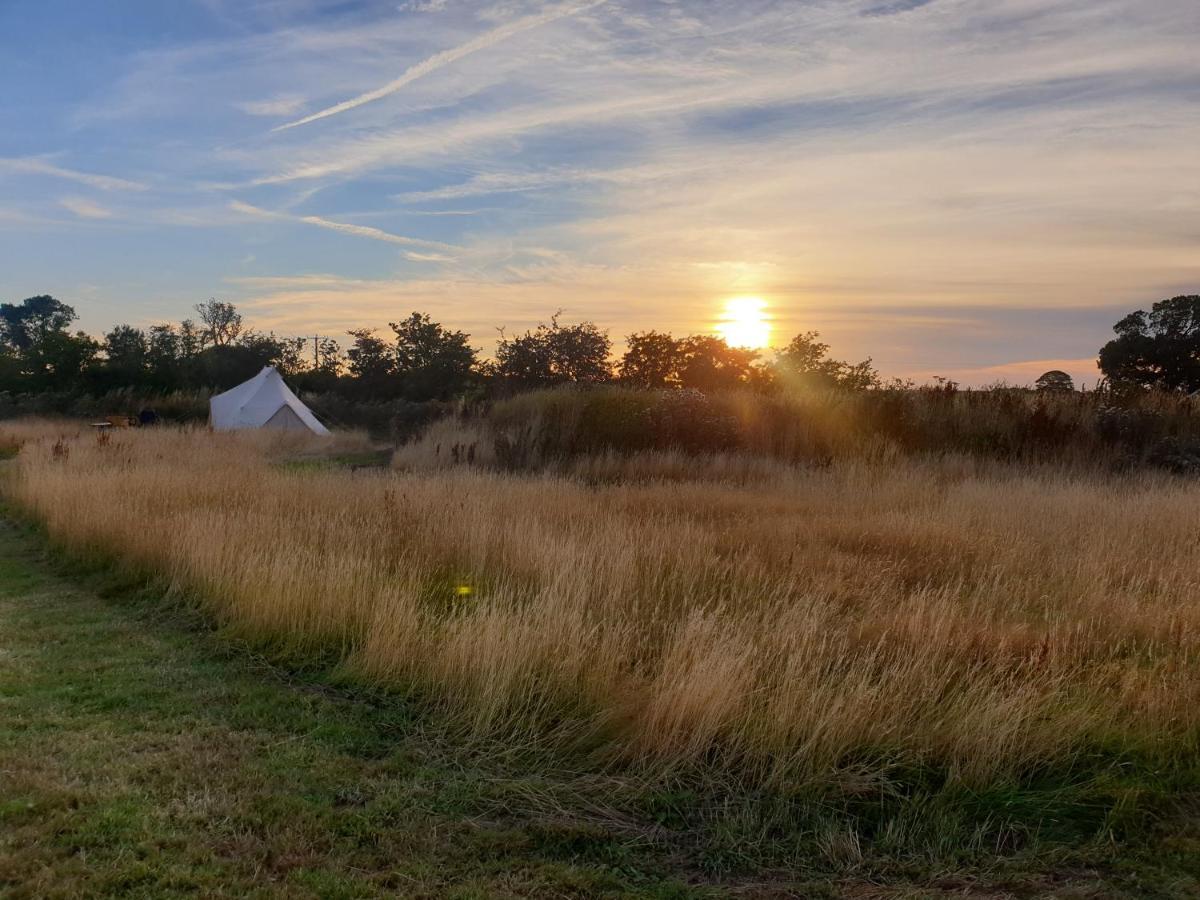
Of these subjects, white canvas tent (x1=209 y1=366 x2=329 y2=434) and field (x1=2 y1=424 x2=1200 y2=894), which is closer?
field (x1=2 y1=424 x2=1200 y2=894)

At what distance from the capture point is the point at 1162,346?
1532 inches

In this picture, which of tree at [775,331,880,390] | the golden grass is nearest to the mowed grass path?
the golden grass

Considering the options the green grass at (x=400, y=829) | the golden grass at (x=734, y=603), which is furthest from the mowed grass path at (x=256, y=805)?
the golden grass at (x=734, y=603)

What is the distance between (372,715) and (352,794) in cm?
106

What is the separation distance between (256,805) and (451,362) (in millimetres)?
45823

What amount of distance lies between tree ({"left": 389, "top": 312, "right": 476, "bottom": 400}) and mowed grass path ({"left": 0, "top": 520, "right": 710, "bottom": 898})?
42.1 meters

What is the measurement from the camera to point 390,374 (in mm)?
50281

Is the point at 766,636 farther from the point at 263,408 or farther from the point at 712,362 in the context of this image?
the point at 263,408

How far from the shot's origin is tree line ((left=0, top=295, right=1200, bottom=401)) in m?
25.8

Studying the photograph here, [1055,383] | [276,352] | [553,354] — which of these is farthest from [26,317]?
[1055,383]

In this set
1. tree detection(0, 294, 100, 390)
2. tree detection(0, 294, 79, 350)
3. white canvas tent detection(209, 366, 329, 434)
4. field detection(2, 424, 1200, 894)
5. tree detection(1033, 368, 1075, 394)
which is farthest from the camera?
tree detection(0, 294, 79, 350)

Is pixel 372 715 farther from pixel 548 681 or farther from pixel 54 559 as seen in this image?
pixel 54 559

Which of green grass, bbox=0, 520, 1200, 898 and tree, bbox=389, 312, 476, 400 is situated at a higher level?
tree, bbox=389, 312, 476, 400

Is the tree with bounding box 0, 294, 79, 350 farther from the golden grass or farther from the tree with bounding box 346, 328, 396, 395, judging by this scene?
the golden grass
